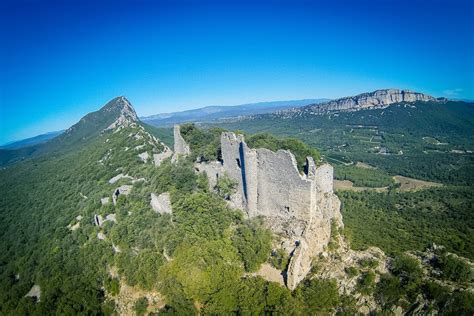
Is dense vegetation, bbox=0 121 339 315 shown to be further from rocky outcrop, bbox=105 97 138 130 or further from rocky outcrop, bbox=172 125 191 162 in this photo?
rocky outcrop, bbox=105 97 138 130

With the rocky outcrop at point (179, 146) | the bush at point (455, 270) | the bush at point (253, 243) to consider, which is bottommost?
the bush at point (455, 270)

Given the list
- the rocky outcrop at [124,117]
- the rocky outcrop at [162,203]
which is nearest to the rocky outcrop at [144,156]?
the rocky outcrop at [162,203]

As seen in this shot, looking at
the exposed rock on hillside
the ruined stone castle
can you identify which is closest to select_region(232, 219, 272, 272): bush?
the ruined stone castle

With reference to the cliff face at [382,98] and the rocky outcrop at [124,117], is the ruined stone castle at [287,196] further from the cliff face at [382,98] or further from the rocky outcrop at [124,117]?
the cliff face at [382,98]

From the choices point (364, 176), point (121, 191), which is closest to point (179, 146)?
point (121, 191)

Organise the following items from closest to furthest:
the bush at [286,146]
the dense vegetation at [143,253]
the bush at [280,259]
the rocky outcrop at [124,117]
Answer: the dense vegetation at [143,253] → the bush at [280,259] → the bush at [286,146] → the rocky outcrop at [124,117]

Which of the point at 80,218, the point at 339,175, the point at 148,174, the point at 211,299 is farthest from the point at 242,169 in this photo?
the point at 339,175

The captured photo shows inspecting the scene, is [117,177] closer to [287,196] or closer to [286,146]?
[286,146]

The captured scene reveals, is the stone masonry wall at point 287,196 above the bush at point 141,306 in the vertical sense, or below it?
above
